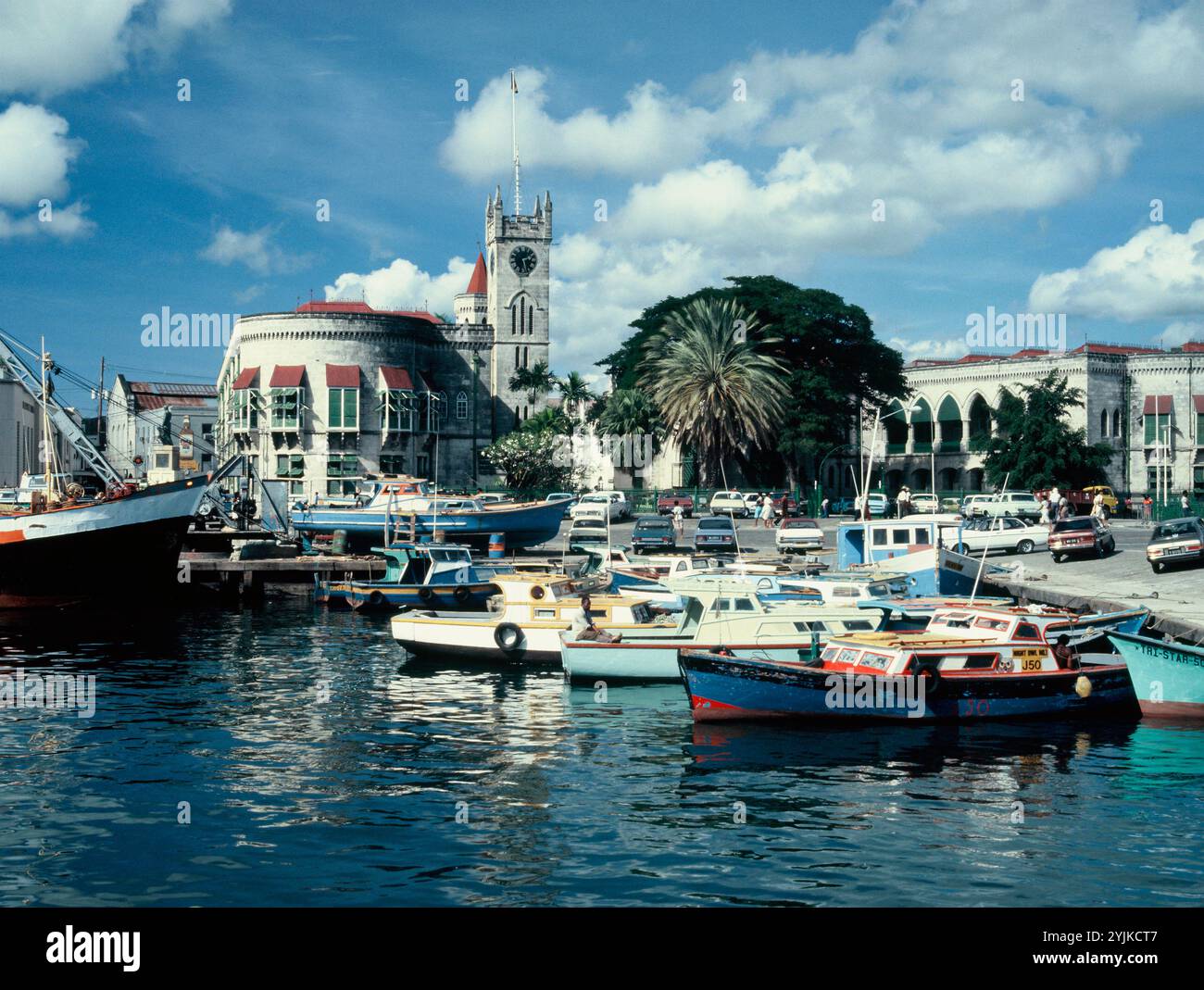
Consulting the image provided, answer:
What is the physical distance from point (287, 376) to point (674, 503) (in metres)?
38.6

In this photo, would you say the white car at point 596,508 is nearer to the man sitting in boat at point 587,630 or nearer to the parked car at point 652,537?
the parked car at point 652,537

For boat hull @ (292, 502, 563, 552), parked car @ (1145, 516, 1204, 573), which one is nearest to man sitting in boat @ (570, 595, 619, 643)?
parked car @ (1145, 516, 1204, 573)

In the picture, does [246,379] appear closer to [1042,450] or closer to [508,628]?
[1042,450]

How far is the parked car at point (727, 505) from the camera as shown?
235 feet

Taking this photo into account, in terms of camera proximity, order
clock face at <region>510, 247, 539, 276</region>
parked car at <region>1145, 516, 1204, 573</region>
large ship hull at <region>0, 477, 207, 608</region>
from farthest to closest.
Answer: clock face at <region>510, 247, 539, 276</region>, large ship hull at <region>0, 477, 207, 608</region>, parked car at <region>1145, 516, 1204, 573</region>

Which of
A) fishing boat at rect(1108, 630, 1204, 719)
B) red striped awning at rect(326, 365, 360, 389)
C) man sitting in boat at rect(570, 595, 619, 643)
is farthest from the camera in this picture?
red striped awning at rect(326, 365, 360, 389)

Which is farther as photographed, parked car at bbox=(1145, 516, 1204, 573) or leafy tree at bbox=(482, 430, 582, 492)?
leafy tree at bbox=(482, 430, 582, 492)

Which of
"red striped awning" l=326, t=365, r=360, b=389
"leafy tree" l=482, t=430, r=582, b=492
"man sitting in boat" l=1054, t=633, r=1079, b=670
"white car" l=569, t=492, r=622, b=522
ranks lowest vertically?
"man sitting in boat" l=1054, t=633, r=1079, b=670

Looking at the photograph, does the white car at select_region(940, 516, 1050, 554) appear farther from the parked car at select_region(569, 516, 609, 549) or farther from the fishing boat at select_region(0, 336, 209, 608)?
the fishing boat at select_region(0, 336, 209, 608)

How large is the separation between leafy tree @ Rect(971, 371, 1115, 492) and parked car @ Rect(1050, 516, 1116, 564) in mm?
40928

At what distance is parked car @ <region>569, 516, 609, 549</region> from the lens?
54.9 metres

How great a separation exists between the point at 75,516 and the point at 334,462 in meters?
55.7

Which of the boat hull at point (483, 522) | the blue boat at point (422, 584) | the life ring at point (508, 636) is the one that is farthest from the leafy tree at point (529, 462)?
the life ring at point (508, 636)
